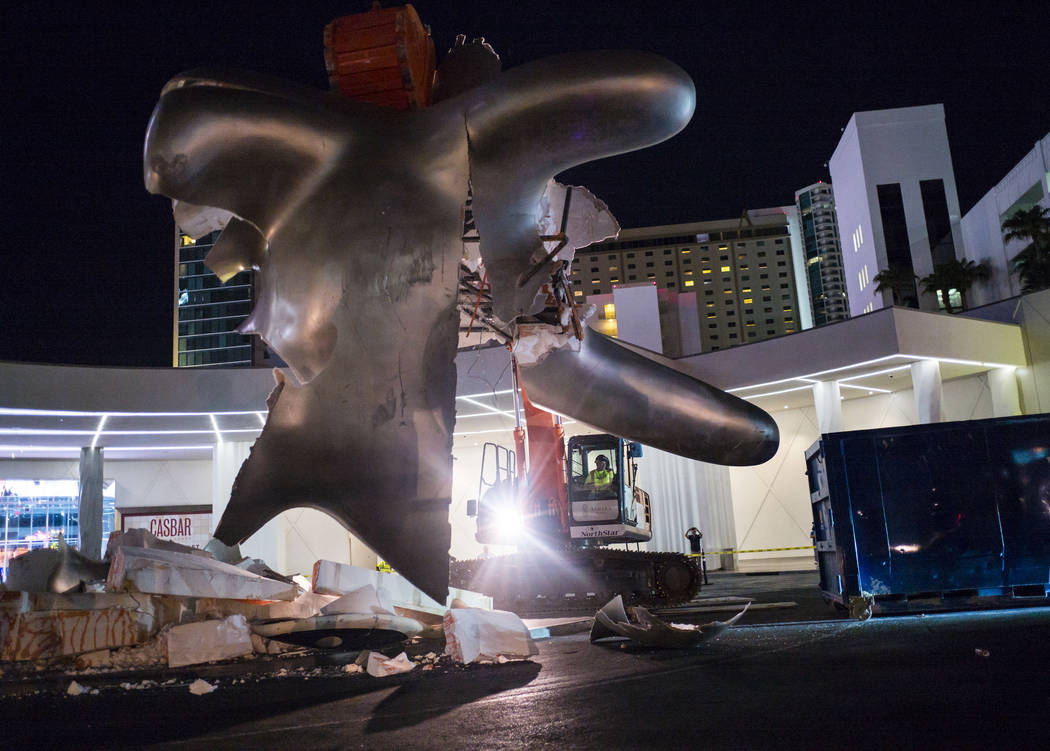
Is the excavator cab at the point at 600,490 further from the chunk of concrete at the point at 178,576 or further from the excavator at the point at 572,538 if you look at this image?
the chunk of concrete at the point at 178,576

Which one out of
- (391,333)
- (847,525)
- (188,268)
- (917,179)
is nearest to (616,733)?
(391,333)

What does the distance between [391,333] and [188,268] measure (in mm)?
112972

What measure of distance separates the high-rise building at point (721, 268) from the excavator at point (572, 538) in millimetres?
110757

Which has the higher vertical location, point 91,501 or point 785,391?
point 785,391

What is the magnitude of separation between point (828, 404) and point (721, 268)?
106125mm

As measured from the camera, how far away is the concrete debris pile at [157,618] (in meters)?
7.29

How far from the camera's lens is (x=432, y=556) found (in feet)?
6.73

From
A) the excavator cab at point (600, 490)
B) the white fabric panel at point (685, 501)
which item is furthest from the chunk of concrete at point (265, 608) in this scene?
the white fabric panel at point (685, 501)

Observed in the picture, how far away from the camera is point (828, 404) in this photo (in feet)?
77.2

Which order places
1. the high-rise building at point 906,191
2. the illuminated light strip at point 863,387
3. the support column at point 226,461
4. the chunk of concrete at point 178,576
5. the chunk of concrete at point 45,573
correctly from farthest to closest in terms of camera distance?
the high-rise building at point 906,191
the support column at point 226,461
the illuminated light strip at point 863,387
the chunk of concrete at point 45,573
the chunk of concrete at point 178,576

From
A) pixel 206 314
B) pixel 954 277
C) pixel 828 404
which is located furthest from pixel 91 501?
pixel 206 314

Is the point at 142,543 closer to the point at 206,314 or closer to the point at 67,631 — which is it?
the point at 67,631

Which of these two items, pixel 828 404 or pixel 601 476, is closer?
pixel 601 476

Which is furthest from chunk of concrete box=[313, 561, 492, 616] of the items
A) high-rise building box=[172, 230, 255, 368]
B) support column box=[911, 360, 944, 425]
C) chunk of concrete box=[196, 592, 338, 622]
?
high-rise building box=[172, 230, 255, 368]
